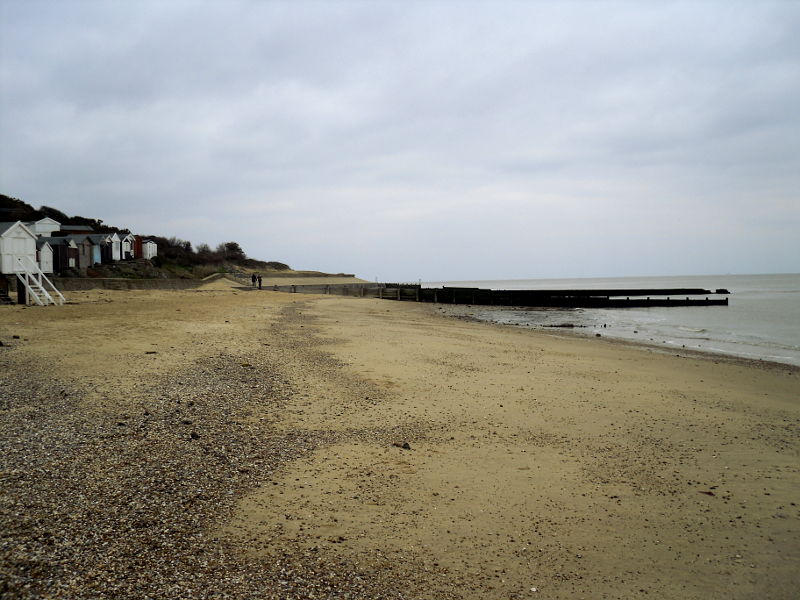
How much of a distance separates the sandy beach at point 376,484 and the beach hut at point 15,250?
14612 mm

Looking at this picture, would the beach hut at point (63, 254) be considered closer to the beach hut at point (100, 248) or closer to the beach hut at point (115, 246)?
the beach hut at point (100, 248)

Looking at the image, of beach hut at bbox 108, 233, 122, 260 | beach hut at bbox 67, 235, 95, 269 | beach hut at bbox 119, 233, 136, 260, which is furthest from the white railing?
beach hut at bbox 119, 233, 136, 260

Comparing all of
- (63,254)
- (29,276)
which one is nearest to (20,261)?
(29,276)

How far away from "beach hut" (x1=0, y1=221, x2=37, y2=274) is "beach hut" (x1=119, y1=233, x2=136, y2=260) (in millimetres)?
36904

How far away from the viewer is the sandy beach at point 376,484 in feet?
11.9

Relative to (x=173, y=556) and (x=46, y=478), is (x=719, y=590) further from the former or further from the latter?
(x=46, y=478)

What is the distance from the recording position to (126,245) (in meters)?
58.2

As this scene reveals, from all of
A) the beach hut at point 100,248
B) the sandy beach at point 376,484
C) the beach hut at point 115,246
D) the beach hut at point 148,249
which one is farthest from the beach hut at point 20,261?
the beach hut at point 148,249

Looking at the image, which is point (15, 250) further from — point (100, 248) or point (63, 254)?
point (100, 248)

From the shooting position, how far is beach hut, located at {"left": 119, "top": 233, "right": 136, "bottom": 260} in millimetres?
56781

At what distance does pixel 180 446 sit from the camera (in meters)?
5.59

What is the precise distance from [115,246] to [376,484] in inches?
2321

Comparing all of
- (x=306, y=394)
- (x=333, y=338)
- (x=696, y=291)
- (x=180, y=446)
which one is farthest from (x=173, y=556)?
(x=696, y=291)

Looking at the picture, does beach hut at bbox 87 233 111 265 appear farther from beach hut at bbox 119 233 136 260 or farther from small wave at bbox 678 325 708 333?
small wave at bbox 678 325 708 333
